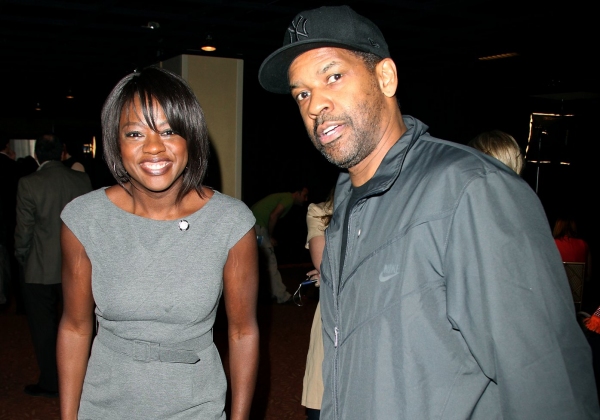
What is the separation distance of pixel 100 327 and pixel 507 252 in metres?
1.26

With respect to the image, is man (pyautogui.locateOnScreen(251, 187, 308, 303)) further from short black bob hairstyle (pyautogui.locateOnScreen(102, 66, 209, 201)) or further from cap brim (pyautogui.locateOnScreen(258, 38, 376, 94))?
cap brim (pyautogui.locateOnScreen(258, 38, 376, 94))

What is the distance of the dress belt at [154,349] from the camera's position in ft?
5.31

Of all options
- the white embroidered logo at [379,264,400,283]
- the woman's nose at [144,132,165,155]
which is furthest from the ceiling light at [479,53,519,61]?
the white embroidered logo at [379,264,400,283]

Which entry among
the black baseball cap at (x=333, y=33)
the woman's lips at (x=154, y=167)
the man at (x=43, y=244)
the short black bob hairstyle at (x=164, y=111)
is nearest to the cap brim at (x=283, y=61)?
the black baseball cap at (x=333, y=33)

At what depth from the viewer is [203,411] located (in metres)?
1.66

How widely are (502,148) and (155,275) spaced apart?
1783 millimetres

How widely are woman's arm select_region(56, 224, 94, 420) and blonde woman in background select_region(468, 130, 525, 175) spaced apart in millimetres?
1848

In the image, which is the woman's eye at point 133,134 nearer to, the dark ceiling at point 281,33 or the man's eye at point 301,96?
the man's eye at point 301,96

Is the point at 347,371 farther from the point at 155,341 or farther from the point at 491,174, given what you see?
the point at 155,341

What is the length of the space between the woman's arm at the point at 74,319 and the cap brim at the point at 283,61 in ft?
2.49

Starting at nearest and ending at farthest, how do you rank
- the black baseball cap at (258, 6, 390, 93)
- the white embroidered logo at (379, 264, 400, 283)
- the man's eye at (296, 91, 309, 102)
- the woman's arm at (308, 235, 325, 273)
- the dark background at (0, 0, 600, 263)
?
the white embroidered logo at (379, 264, 400, 283)
the black baseball cap at (258, 6, 390, 93)
the man's eye at (296, 91, 309, 102)
the woman's arm at (308, 235, 325, 273)
the dark background at (0, 0, 600, 263)

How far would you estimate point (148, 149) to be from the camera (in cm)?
170

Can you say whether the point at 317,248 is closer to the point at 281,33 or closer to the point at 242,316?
the point at 242,316

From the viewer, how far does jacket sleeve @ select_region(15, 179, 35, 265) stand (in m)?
4.26
